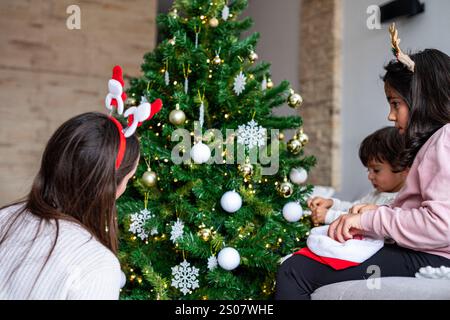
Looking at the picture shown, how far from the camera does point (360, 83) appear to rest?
3170mm

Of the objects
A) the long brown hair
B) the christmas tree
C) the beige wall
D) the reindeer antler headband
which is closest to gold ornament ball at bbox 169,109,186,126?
the christmas tree

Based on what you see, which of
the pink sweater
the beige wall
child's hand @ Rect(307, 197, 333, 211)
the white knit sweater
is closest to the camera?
Answer: the white knit sweater

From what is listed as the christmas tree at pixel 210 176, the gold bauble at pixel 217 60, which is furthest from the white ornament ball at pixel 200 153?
the gold bauble at pixel 217 60

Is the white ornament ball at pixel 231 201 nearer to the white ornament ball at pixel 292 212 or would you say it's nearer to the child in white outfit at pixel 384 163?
the white ornament ball at pixel 292 212

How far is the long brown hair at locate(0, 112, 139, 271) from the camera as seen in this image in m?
1.08

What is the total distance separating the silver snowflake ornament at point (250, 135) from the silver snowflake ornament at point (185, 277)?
48 cm

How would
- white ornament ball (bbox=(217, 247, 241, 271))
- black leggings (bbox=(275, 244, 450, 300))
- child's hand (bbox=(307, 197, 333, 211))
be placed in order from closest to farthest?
black leggings (bbox=(275, 244, 450, 300)), white ornament ball (bbox=(217, 247, 241, 271)), child's hand (bbox=(307, 197, 333, 211))

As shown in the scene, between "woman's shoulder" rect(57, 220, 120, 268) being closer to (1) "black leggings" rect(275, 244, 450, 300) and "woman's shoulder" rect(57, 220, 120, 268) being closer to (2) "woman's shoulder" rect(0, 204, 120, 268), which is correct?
(2) "woman's shoulder" rect(0, 204, 120, 268)

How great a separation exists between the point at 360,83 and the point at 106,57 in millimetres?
2095

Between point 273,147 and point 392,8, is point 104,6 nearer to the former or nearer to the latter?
point 392,8

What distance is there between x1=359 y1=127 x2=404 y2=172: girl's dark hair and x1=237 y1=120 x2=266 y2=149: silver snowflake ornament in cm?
65

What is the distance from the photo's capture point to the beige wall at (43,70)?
12.1ft

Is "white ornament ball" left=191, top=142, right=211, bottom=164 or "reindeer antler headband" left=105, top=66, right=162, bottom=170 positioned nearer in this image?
"reindeer antler headband" left=105, top=66, right=162, bottom=170
